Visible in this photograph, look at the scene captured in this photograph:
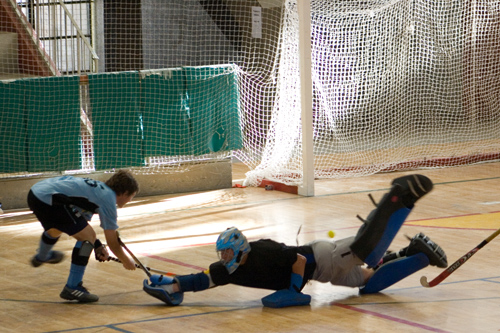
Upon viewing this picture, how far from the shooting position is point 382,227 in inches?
167

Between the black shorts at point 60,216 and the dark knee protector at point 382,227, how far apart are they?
1.70 m

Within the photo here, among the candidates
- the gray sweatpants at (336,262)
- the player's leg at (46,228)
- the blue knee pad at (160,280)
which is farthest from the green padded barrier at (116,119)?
the gray sweatpants at (336,262)

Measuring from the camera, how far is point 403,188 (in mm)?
4188

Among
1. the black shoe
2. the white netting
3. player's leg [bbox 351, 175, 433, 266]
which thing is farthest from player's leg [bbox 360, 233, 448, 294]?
the white netting

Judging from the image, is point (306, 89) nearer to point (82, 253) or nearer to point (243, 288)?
point (243, 288)

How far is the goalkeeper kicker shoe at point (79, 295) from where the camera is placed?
4.61 meters

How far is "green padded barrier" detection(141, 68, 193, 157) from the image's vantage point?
896 centimetres

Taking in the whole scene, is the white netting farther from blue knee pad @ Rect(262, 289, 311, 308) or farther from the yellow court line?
blue knee pad @ Rect(262, 289, 311, 308)

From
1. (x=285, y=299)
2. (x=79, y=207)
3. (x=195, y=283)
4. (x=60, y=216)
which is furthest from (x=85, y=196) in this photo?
(x=285, y=299)

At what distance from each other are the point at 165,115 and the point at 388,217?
205 inches

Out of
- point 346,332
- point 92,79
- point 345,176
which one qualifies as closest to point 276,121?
point 345,176

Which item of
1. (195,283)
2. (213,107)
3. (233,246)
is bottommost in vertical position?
(195,283)

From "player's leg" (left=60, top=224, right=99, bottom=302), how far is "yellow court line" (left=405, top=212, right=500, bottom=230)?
11.1 ft

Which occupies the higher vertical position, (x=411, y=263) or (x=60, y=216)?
(x=60, y=216)
